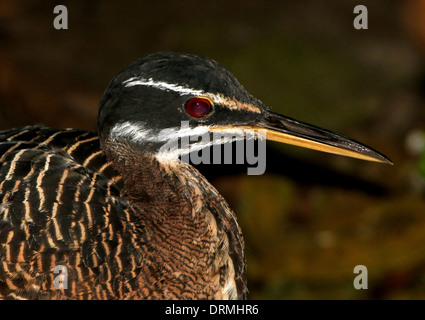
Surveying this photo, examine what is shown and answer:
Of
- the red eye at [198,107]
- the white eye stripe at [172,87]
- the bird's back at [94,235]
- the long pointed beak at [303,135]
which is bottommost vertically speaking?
the bird's back at [94,235]

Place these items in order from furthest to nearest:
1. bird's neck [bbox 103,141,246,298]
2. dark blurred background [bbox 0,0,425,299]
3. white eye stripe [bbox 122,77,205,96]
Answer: dark blurred background [bbox 0,0,425,299] → bird's neck [bbox 103,141,246,298] → white eye stripe [bbox 122,77,205,96]

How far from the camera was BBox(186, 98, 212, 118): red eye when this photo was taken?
9.65 ft

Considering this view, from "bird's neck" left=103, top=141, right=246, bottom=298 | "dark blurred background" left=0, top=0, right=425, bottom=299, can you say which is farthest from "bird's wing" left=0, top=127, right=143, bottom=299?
"dark blurred background" left=0, top=0, right=425, bottom=299

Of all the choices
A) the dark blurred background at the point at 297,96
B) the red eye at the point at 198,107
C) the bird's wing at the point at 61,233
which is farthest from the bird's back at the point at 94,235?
the dark blurred background at the point at 297,96

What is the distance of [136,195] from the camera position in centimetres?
321

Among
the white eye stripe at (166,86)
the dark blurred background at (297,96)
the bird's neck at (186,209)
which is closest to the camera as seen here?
the white eye stripe at (166,86)

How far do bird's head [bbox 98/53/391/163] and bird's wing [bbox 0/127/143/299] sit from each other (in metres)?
0.33

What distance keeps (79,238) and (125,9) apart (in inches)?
188

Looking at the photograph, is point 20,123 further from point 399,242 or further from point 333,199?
point 399,242

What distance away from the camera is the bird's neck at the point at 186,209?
313 centimetres

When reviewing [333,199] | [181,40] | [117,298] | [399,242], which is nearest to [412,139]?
[333,199]

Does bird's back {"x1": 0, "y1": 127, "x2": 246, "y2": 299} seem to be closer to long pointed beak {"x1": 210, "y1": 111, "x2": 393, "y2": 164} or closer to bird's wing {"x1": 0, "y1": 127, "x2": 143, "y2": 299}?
bird's wing {"x1": 0, "y1": 127, "x2": 143, "y2": 299}

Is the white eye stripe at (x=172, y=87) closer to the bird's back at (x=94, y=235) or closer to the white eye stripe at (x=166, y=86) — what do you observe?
the white eye stripe at (x=166, y=86)

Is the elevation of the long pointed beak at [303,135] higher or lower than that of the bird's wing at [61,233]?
higher
